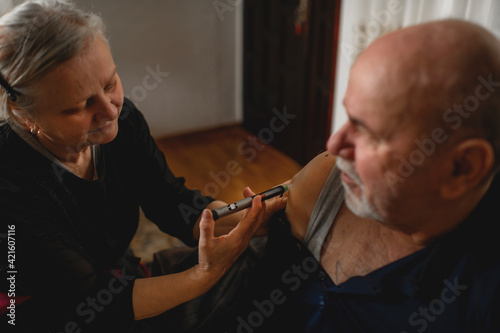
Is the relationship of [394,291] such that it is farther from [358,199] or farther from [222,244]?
[222,244]

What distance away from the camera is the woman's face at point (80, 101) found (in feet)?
2.98

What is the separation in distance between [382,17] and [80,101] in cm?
174

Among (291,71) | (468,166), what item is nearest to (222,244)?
(468,166)

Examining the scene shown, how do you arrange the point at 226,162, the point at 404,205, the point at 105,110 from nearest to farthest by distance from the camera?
the point at 404,205, the point at 105,110, the point at 226,162

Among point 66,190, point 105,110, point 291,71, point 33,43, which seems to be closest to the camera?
point 33,43

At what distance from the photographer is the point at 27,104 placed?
0.95 meters

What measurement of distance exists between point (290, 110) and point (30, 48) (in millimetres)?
2463

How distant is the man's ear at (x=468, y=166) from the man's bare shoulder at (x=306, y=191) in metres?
0.31

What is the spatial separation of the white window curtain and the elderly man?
98 cm

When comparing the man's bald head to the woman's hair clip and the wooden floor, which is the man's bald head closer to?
the woman's hair clip

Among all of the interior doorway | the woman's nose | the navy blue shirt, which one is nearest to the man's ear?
the navy blue shirt

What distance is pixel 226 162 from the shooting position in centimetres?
332

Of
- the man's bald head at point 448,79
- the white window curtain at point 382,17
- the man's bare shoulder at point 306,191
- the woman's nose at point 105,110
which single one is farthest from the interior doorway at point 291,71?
the man's bald head at point 448,79

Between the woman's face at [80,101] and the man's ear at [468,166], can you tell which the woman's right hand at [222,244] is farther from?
the man's ear at [468,166]
